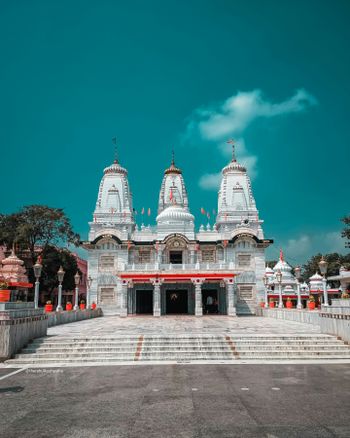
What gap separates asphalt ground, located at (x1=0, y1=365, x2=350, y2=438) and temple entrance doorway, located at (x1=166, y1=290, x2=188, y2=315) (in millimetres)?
26027

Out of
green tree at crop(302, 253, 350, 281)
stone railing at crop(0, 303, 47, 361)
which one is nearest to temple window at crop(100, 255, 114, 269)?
stone railing at crop(0, 303, 47, 361)

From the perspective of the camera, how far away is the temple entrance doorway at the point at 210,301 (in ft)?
122

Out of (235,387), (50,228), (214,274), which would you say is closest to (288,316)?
(214,274)

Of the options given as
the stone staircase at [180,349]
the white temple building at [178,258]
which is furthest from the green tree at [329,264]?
the stone staircase at [180,349]

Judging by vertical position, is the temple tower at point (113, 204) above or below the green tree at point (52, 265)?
above

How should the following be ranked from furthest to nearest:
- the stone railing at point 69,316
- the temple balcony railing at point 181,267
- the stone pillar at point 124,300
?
the stone pillar at point 124,300, the temple balcony railing at point 181,267, the stone railing at point 69,316

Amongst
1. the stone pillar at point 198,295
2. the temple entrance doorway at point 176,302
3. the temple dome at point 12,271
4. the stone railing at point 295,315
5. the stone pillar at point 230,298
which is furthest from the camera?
the temple entrance doorway at point 176,302

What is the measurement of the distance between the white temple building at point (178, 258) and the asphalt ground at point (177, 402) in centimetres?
2228

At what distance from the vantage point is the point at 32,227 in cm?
4081

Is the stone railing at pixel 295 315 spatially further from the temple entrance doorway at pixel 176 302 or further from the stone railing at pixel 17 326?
the stone railing at pixel 17 326

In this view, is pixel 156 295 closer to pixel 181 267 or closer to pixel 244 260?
pixel 181 267

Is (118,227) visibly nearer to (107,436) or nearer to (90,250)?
(90,250)

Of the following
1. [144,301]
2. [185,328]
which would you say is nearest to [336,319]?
[185,328]

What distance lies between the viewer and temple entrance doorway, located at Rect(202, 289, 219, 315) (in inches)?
1459
